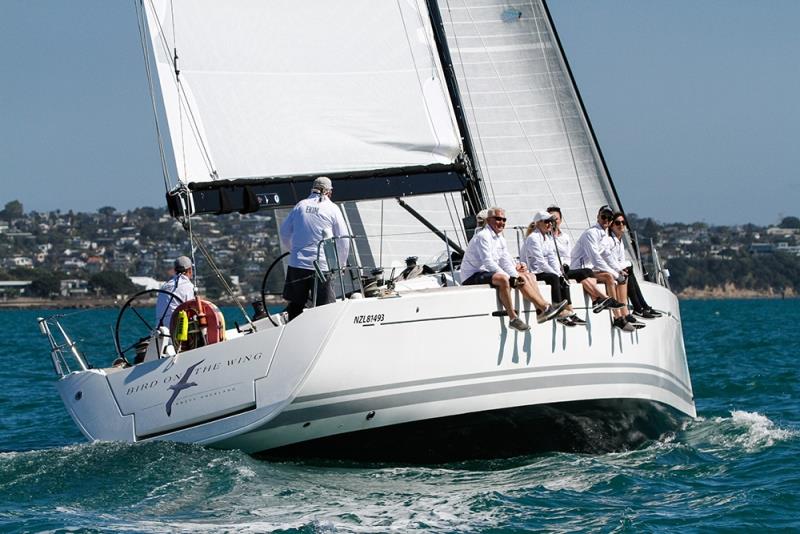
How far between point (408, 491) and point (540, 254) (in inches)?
94.4

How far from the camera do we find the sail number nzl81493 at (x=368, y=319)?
910 centimetres

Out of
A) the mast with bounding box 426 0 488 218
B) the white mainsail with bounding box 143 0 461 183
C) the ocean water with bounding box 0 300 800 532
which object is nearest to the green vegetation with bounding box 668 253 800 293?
the mast with bounding box 426 0 488 218

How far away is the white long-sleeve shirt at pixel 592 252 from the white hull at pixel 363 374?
32.1 inches

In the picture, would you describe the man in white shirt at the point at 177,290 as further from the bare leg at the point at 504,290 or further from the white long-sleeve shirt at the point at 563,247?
the white long-sleeve shirt at the point at 563,247

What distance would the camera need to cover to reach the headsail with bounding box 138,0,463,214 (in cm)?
1124

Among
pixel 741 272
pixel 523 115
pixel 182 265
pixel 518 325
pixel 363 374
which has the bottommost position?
pixel 741 272

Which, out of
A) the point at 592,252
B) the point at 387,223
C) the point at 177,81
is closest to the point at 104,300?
the point at 387,223

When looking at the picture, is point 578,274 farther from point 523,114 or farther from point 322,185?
point 523,114

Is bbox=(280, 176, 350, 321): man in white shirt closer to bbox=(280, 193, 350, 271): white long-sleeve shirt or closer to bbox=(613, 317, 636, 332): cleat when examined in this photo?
bbox=(280, 193, 350, 271): white long-sleeve shirt

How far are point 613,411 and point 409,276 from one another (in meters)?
2.02

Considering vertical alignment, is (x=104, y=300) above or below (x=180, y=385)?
above

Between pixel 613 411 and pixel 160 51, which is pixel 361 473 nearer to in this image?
pixel 613 411

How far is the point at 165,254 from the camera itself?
280ft

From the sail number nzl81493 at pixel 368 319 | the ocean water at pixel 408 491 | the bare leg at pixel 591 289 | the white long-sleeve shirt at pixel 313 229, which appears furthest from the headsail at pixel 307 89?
the ocean water at pixel 408 491
